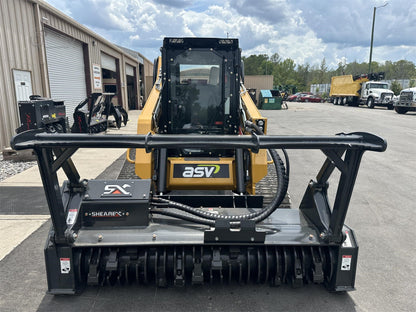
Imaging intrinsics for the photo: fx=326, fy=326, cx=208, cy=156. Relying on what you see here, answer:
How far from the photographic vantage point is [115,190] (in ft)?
9.61

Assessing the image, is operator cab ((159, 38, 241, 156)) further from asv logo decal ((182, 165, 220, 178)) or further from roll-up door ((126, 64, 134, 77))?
roll-up door ((126, 64, 134, 77))

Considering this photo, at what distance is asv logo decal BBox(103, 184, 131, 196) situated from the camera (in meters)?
2.90

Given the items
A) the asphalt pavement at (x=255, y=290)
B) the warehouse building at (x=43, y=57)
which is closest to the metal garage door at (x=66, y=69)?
the warehouse building at (x=43, y=57)

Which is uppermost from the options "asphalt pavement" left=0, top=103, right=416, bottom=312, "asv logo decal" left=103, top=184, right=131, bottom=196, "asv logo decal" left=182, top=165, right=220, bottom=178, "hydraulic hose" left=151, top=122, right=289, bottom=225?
"asv logo decal" left=103, top=184, right=131, bottom=196

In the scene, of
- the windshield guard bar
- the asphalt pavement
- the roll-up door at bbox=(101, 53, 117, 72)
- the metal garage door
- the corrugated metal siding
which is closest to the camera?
the windshield guard bar

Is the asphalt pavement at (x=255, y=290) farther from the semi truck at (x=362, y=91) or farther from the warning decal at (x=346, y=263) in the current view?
the semi truck at (x=362, y=91)

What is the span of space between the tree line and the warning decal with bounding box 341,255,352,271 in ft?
213

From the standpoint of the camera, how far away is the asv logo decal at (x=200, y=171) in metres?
3.95

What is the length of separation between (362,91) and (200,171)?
3004 centimetres

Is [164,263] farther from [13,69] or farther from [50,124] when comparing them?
[13,69]

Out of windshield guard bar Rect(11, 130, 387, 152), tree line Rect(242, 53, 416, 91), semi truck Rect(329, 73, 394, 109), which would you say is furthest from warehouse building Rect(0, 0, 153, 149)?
tree line Rect(242, 53, 416, 91)

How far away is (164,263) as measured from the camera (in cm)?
270

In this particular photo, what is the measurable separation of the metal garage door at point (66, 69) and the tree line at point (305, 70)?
5457cm

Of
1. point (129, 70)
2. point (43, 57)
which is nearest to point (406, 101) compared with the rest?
point (129, 70)
